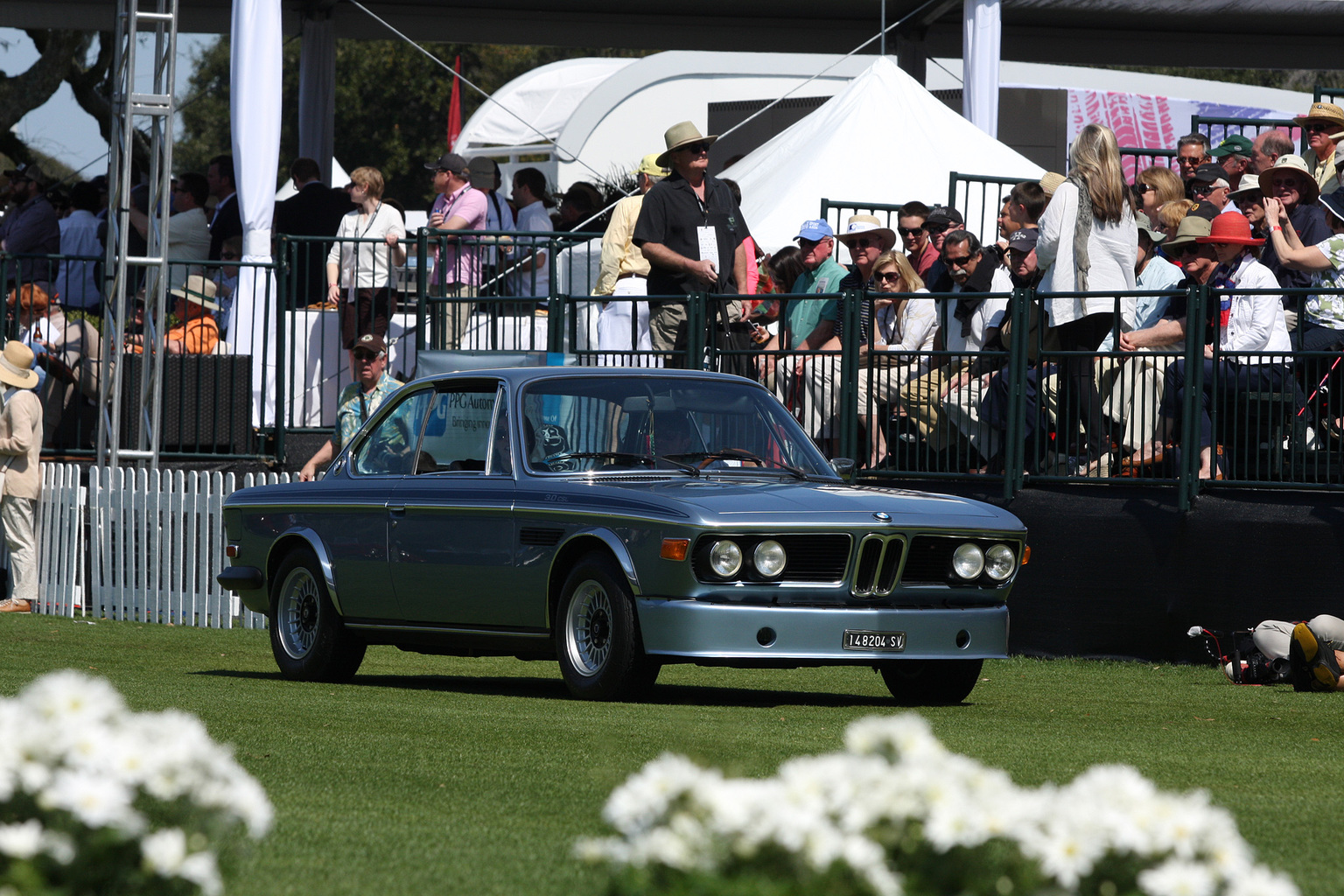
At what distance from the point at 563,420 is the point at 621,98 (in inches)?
808

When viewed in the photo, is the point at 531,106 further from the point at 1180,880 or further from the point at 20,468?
the point at 1180,880

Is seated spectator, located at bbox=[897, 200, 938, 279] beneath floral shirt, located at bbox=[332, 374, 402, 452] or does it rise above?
above

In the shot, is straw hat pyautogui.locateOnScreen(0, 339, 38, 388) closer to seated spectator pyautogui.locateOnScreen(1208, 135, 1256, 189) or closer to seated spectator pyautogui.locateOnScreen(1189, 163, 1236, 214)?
seated spectator pyautogui.locateOnScreen(1189, 163, 1236, 214)

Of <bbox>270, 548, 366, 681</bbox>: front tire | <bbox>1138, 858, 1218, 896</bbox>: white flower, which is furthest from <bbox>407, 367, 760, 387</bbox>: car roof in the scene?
<bbox>1138, 858, 1218, 896</bbox>: white flower

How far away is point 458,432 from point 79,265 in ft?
32.4

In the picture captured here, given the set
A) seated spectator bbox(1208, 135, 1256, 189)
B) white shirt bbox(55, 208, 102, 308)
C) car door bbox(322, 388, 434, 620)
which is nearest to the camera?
car door bbox(322, 388, 434, 620)

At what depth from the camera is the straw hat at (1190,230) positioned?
42.5 ft

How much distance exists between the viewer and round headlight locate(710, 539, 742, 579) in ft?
30.6

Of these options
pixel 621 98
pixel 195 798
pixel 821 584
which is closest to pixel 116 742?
pixel 195 798

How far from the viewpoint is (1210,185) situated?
1653 cm

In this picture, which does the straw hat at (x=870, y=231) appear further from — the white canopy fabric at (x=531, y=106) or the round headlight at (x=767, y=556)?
the white canopy fabric at (x=531, y=106)

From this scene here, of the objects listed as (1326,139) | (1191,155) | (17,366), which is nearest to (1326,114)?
(1326,139)

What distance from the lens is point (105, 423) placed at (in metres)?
18.1

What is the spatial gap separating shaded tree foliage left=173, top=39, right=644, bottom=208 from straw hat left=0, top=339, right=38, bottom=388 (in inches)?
2056
